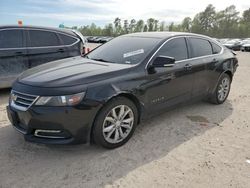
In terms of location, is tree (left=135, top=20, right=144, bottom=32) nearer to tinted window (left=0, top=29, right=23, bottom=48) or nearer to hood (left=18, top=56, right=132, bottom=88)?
tinted window (left=0, top=29, right=23, bottom=48)

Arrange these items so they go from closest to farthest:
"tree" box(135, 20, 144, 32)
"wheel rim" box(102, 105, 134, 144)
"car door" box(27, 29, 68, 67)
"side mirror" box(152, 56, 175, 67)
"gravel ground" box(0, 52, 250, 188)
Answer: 1. "gravel ground" box(0, 52, 250, 188)
2. "wheel rim" box(102, 105, 134, 144)
3. "side mirror" box(152, 56, 175, 67)
4. "car door" box(27, 29, 68, 67)
5. "tree" box(135, 20, 144, 32)

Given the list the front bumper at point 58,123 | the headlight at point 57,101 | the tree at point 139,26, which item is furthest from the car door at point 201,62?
the tree at point 139,26

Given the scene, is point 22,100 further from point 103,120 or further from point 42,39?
point 42,39

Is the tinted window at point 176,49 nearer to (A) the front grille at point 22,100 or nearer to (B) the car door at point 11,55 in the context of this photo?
(A) the front grille at point 22,100

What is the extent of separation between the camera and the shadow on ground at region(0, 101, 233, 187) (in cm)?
268

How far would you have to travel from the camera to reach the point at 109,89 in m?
3.06

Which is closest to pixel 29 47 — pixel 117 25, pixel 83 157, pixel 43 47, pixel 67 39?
pixel 43 47

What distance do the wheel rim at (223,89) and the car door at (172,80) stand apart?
3.89 feet

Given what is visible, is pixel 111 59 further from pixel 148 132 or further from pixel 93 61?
pixel 148 132

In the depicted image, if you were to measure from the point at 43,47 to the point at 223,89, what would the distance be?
13.8 ft

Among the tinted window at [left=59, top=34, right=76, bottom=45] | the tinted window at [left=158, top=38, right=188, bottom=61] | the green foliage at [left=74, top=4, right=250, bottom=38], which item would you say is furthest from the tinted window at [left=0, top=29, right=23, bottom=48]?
the green foliage at [left=74, top=4, right=250, bottom=38]

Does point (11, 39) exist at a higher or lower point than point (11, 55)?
higher

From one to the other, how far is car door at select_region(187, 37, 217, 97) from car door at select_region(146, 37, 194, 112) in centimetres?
17

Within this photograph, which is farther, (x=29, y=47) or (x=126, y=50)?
(x=29, y=47)
